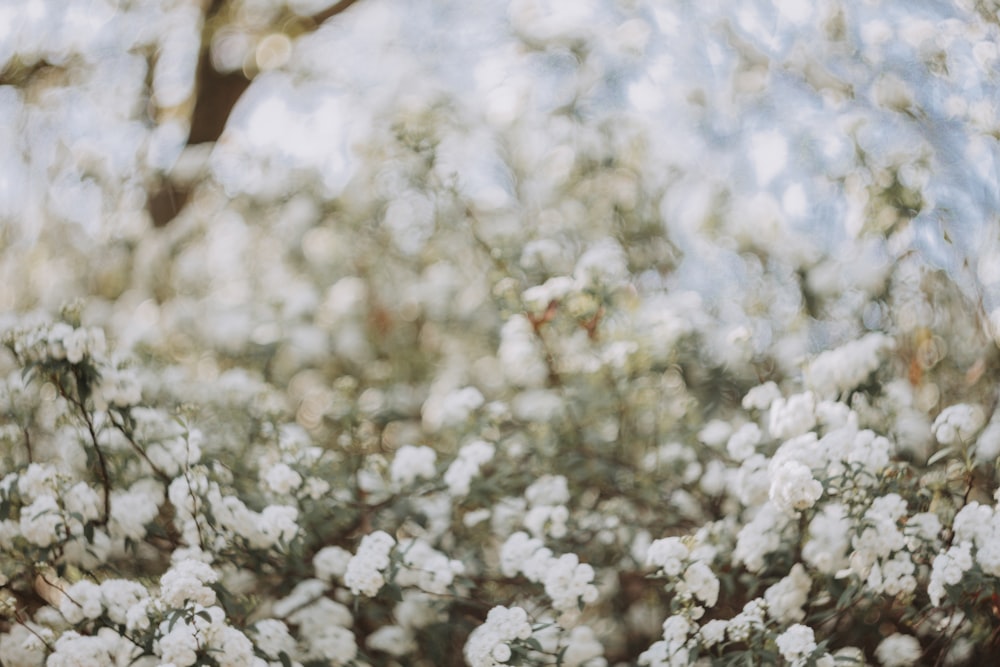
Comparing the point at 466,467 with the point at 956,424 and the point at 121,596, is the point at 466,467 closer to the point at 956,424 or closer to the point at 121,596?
the point at 121,596

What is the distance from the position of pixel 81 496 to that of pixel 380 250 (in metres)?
2.06

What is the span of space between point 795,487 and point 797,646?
373 mm

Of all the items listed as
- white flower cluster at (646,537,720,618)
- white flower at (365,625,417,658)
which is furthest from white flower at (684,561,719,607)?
white flower at (365,625,417,658)

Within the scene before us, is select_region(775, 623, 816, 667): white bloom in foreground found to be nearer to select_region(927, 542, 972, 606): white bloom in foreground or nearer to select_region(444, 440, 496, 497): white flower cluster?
select_region(927, 542, 972, 606): white bloom in foreground

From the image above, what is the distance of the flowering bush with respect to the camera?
7.61 ft

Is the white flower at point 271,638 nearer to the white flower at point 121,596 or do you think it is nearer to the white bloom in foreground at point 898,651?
the white flower at point 121,596

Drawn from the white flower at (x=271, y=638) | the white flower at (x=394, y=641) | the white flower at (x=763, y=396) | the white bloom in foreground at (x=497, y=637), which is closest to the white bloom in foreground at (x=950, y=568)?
the white flower at (x=763, y=396)

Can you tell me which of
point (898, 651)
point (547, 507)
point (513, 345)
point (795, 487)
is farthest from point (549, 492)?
point (898, 651)

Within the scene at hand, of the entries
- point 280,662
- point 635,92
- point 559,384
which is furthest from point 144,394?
point 635,92

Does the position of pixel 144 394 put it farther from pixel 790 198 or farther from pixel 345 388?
pixel 790 198

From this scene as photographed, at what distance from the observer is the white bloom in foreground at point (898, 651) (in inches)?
95.1

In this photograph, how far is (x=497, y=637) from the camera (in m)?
2.20

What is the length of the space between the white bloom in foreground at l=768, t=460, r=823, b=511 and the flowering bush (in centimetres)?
1

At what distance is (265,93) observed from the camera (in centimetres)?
484
